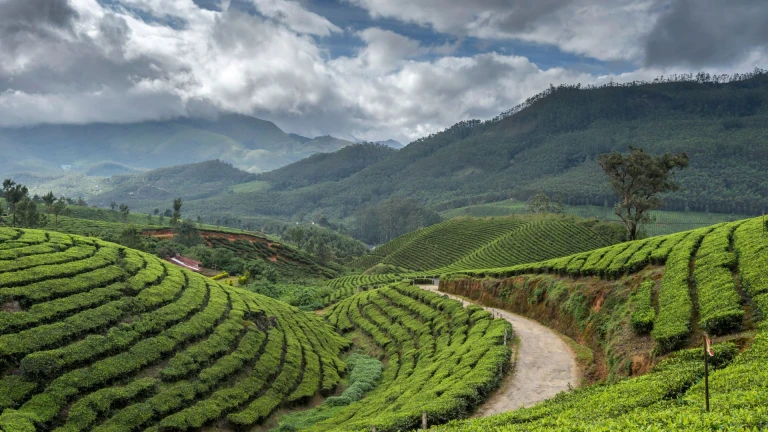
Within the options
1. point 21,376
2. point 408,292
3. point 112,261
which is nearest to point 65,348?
point 21,376

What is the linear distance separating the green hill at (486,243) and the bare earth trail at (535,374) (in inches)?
2379

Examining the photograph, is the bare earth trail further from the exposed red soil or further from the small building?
the exposed red soil

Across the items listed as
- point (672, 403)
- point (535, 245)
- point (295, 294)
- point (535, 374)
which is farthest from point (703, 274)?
point (535, 245)

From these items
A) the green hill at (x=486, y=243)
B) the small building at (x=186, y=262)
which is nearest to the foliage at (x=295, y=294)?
the small building at (x=186, y=262)

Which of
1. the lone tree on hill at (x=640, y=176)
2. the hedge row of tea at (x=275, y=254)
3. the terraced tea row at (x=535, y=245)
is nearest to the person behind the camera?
the lone tree on hill at (x=640, y=176)

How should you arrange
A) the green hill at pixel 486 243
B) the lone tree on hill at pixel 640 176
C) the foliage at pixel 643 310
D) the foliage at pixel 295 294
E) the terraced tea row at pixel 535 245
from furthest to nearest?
1. the green hill at pixel 486 243
2. the terraced tea row at pixel 535 245
3. the foliage at pixel 295 294
4. the lone tree on hill at pixel 640 176
5. the foliage at pixel 643 310

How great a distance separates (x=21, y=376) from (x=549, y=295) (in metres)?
37.0

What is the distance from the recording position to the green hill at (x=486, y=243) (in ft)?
323

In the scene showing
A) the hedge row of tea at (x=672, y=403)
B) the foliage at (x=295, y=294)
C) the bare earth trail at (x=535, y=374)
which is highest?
the hedge row of tea at (x=672, y=403)

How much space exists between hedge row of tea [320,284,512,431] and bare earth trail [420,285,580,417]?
0.78m

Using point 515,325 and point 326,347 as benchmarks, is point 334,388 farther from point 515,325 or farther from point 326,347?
point 515,325

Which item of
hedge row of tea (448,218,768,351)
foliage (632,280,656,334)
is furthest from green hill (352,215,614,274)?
foliage (632,280,656,334)

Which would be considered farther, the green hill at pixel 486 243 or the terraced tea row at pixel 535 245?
the green hill at pixel 486 243

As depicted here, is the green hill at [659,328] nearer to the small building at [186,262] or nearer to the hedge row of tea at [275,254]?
the small building at [186,262]
